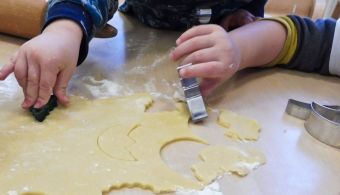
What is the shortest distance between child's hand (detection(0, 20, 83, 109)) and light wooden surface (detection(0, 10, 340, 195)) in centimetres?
4

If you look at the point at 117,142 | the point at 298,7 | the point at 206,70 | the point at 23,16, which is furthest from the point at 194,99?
the point at 298,7

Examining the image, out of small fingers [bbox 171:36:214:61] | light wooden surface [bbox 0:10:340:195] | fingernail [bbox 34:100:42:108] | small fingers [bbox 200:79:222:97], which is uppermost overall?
small fingers [bbox 171:36:214:61]

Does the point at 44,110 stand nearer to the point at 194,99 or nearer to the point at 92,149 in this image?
the point at 92,149

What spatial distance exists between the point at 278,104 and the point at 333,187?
7.8 inches

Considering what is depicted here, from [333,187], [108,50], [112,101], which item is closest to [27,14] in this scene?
[108,50]

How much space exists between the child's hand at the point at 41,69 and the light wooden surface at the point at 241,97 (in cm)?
4

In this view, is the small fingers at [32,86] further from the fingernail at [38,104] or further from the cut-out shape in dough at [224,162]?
the cut-out shape in dough at [224,162]

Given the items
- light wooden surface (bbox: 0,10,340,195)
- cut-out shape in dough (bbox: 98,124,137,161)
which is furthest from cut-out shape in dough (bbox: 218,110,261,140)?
cut-out shape in dough (bbox: 98,124,137,161)

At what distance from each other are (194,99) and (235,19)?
361mm

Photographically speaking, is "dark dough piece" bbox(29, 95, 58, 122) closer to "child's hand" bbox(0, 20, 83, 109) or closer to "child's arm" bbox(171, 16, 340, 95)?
"child's hand" bbox(0, 20, 83, 109)

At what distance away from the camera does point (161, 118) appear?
53 centimetres

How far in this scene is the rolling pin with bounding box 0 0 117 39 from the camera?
0.75m

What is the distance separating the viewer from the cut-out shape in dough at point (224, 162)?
0.44 m

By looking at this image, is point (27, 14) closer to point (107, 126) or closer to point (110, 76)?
point (110, 76)
